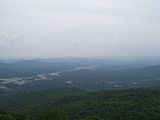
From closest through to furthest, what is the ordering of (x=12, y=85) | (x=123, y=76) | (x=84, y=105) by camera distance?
(x=84, y=105), (x=12, y=85), (x=123, y=76)

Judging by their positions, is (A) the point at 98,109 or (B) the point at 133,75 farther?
(B) the point at 133,75

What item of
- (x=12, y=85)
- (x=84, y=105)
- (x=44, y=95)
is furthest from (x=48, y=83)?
(x=84, y=105)

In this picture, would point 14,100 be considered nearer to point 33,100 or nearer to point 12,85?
point 33,100

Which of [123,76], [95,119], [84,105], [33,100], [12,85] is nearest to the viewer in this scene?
[95,119]

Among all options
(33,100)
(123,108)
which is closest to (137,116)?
(123,108)

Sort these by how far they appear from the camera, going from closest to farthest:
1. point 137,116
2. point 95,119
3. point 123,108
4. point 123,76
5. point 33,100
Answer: point 95,119, point 137,116, point 123,108, point 33,100, point 123,76

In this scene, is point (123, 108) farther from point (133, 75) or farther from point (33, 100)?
point (133, 75)

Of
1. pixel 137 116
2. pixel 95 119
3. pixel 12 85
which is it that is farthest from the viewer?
pixel 12 85

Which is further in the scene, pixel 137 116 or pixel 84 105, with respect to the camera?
pixel 84 105
